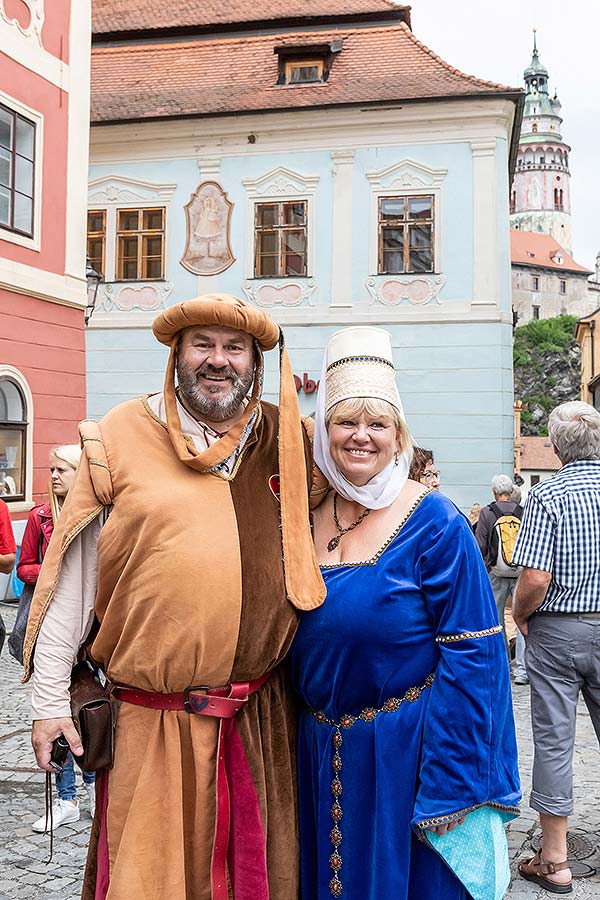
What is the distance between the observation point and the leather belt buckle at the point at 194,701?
217cm

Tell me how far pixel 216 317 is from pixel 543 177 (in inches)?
4289

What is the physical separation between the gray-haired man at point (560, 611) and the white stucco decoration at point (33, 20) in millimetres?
9052

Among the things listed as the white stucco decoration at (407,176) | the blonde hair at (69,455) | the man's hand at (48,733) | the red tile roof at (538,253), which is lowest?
the man's hand at (48,733)

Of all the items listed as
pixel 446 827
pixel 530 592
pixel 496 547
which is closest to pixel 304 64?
pixel 496 547

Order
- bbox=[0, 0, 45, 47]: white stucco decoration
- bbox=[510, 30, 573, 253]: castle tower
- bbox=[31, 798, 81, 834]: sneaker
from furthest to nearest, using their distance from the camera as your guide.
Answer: bbox=[510, 30, 573, 253]: castle tower → bbox=[0, 0, 45, 47]: white stucco decoration → bbox=[31, 798, 81, 834]: sneaker

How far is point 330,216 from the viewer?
1455 centimetres

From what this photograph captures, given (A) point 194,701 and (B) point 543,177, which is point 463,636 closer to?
(A) point 194,701

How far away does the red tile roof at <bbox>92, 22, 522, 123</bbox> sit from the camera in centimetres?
1434

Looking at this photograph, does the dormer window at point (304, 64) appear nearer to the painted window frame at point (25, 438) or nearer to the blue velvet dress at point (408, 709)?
the painted window frame at point (25, 438)

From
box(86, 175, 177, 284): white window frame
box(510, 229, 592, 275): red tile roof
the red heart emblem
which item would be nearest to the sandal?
the red heart emblem

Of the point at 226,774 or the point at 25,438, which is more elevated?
the point at 25,438

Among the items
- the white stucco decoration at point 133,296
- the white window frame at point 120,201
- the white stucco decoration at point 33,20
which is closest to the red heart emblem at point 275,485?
the white stucco decoration at point 33,20

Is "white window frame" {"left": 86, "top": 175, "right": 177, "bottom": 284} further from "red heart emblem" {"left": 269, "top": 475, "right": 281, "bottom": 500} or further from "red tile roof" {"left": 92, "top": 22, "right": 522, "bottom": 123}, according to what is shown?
"red heart emblem" {"left": 269, "top": 475, "right": 281, "bottom": 500}

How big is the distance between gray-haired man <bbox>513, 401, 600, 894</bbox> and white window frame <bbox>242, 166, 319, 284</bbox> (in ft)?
37.6
